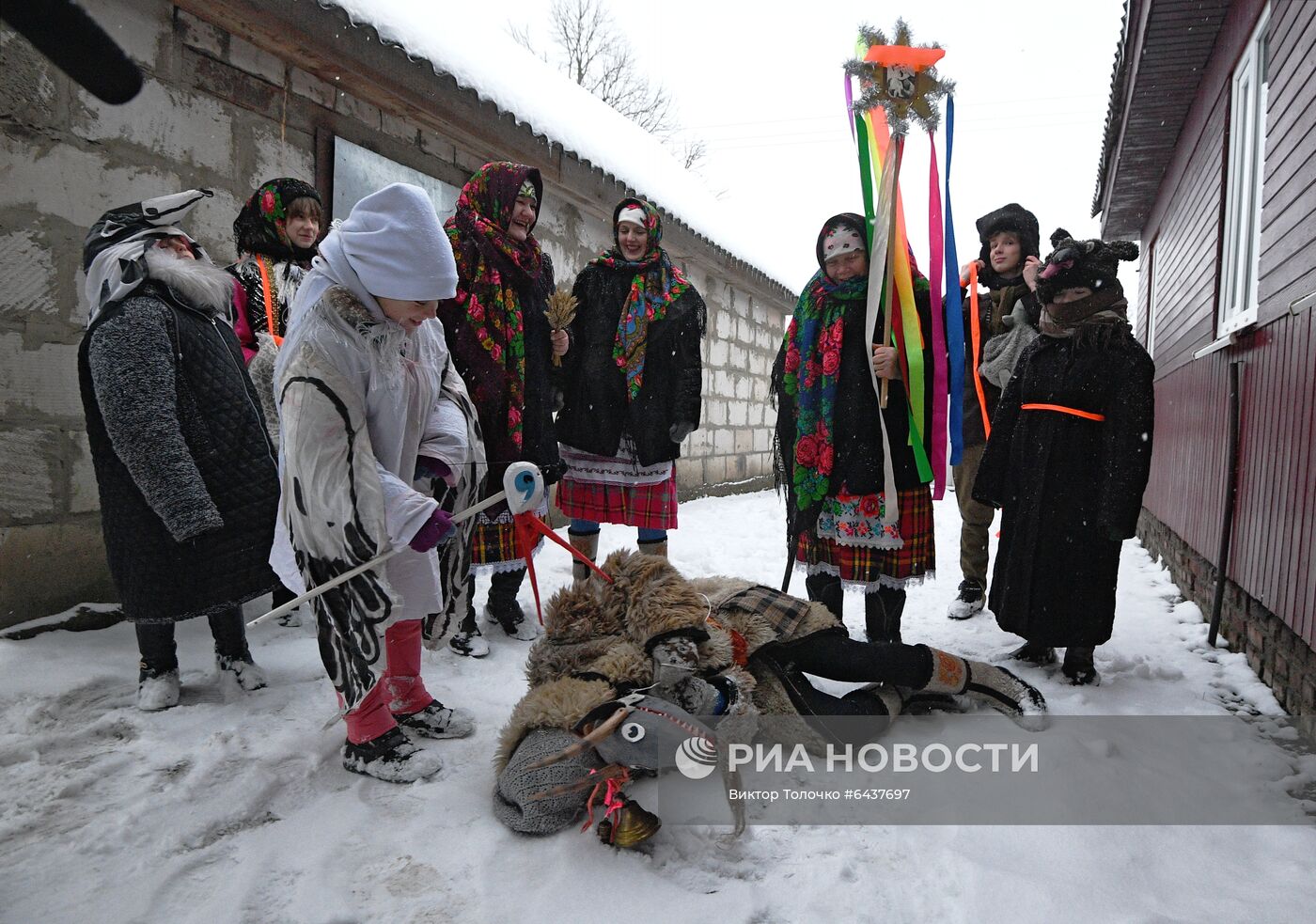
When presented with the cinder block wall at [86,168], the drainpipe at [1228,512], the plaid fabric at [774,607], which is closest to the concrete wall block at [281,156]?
the cinder block wall at [86,168]

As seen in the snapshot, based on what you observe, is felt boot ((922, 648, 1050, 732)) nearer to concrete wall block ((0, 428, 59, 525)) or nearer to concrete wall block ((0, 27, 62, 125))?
concrete wall block ((0, 428, 59, 525))

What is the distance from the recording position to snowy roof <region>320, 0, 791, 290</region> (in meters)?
3.85

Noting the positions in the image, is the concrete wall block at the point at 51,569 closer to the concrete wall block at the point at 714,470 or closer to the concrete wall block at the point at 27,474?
the concrete wall block at the point at 27,474

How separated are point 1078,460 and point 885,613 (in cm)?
95

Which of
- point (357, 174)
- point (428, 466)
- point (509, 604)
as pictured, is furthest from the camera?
point (357, 174)

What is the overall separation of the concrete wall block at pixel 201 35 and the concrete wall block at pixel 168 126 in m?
0.20

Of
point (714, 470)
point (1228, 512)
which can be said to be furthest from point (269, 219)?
point (714, 470)

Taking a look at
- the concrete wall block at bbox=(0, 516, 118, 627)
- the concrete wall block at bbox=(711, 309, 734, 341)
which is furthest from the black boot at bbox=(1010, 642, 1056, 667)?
the concrete wall block at bbox=(711, 309, 734, 341)

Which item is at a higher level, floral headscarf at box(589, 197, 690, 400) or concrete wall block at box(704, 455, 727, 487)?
floral headscarf at box(589, 197, 690, 400)

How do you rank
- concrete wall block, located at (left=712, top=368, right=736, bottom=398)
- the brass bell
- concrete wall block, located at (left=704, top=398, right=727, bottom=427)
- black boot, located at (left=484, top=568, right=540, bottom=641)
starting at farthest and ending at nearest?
concrete wall block, located at (left=712, top=368, right=736, bottom=398) < concrete wall block, located at (left=704, top=398, right=727, bottom=427) < black boot, located at (left=484, top=568, right=540, bottom=641) < the brass bell

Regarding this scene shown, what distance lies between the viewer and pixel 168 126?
308 cm

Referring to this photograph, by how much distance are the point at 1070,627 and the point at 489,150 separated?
14.2 ft

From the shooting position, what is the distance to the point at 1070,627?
276 cm

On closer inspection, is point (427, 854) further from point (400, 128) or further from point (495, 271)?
point (400, 128)
